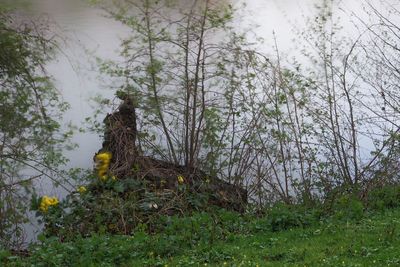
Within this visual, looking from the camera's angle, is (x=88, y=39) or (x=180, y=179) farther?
(x=88, y=39)

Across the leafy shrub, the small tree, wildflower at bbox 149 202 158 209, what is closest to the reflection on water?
the small tree

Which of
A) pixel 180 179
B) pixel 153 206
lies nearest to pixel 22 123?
pixel 153 206

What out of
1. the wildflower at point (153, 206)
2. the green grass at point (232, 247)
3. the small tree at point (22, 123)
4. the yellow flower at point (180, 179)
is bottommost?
the green grass at point (232, 247)

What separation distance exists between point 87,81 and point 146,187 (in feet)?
11.4

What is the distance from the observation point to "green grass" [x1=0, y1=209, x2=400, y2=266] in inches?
217

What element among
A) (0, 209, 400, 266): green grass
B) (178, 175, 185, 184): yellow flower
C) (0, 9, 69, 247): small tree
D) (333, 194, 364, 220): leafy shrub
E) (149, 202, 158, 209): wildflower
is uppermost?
(0, 9, 69, 247): small tree

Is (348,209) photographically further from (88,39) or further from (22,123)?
(88,39)

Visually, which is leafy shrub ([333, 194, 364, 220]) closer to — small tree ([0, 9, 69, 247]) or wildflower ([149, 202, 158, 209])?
wildflower ([149, 202, 158, 209])

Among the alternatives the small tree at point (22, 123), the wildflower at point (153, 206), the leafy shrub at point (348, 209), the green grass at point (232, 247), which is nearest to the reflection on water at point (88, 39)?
the small tree at point (22, 123)

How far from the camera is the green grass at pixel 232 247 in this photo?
5.52 metres

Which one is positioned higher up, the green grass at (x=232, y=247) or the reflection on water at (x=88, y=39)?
the reflection on water at (x=88, y=39)

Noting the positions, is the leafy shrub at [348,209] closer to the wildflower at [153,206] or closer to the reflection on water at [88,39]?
the wildflower at [153,206]

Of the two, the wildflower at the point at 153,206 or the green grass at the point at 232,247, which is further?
the wildflower at the point at 153,206

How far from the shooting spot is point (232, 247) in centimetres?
598
